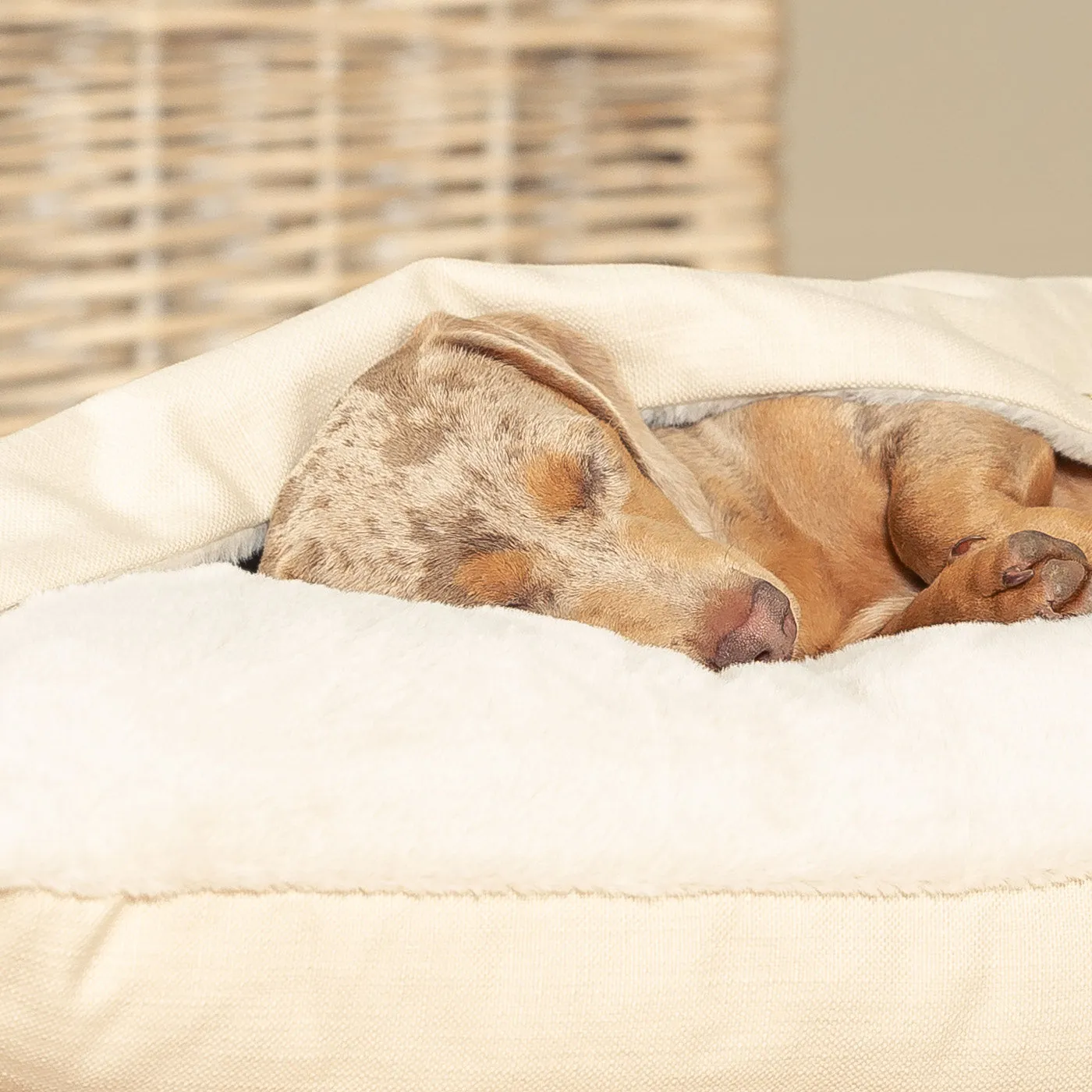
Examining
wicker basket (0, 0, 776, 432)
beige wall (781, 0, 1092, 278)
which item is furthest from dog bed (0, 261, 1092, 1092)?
beige wall (781, 0, 1092, 278)

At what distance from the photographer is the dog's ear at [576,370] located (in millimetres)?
2016

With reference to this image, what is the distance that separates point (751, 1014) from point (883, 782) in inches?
10.3

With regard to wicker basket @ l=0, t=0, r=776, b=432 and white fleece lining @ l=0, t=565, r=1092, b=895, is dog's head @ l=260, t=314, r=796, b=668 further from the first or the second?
wicker basket @ l=0, t=0, r=776, b=432

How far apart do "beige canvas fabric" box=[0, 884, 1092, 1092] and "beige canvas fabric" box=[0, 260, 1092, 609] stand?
0.63 metres

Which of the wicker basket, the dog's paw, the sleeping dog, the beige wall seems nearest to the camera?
the dog's paw

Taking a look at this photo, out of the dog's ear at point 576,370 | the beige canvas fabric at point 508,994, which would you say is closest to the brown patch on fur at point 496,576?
the dog's ear at point 576,370

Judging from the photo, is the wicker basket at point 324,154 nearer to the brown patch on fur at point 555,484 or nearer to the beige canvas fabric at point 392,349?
the beige canvas fabric at point 392,349

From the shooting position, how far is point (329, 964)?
4.12 ft

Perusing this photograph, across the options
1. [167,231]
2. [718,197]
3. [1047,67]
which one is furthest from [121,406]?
[1047,67]

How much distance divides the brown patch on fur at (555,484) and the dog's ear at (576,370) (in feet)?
0.40

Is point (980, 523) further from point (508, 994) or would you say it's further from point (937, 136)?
point (937, 136)

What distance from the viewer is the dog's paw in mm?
1655

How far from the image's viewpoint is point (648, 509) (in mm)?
1990

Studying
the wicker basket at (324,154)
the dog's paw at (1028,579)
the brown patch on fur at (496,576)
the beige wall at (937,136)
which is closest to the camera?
the dog's paw at (1028,579)
